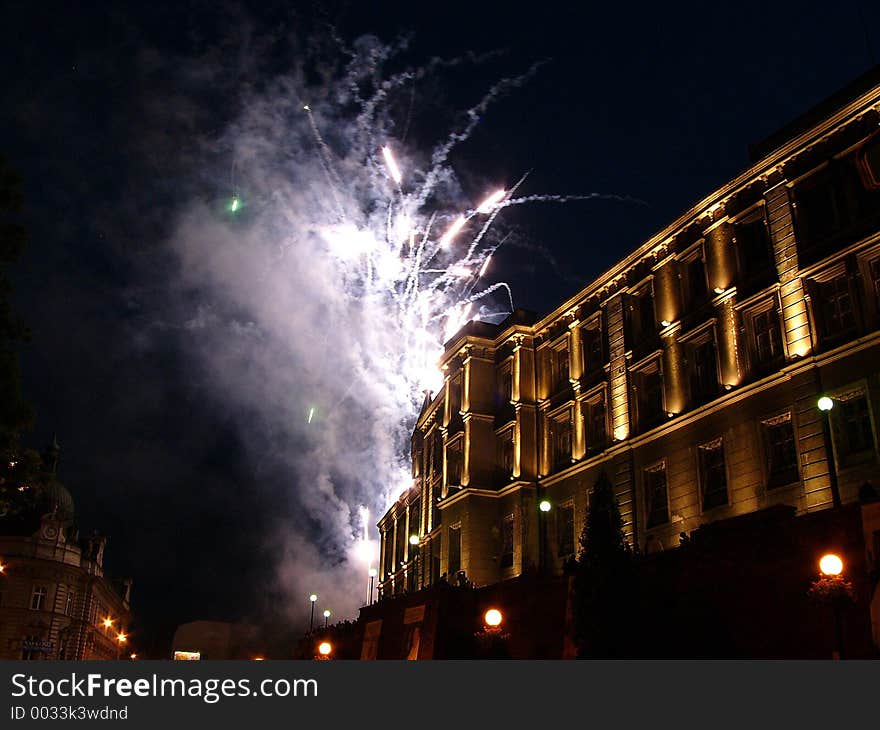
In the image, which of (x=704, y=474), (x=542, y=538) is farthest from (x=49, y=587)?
(x=704, y=474)

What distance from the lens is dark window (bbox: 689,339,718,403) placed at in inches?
1248

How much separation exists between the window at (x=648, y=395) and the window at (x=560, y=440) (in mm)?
5415

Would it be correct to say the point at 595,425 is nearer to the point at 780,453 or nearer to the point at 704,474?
the point at 704,474

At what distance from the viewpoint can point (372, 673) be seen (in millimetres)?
→ 9414

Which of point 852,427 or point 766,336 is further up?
point 766,336

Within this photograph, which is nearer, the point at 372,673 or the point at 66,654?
the point at 372,673

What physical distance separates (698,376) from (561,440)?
32.7ft

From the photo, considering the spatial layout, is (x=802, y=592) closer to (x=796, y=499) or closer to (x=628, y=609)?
(x=628, y=609)

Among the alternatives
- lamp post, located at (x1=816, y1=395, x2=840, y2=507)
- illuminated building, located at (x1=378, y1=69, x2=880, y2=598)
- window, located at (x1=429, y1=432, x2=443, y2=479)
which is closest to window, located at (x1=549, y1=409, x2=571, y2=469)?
illuminated building, located at (x1=378, y1=69, x2=880, y2=598)

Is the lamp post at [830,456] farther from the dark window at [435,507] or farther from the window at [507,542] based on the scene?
the dark window at [435,507]

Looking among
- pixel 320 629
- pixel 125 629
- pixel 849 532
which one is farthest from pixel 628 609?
pixel 125 629

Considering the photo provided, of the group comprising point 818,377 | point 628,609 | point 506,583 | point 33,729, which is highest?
point 818,377

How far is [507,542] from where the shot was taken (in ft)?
138

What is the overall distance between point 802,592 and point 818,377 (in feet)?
28.6
